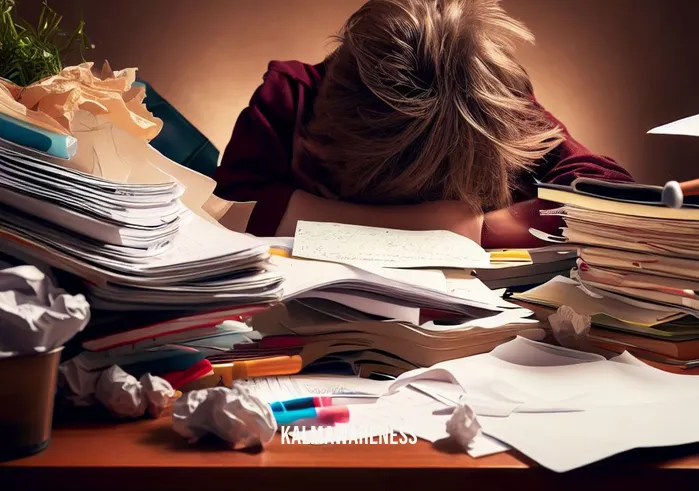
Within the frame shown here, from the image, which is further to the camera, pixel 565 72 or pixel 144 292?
pixel 565 72

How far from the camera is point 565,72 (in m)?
2.39

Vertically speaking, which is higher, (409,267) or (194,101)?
(194,101)

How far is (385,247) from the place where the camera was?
0.84 metres

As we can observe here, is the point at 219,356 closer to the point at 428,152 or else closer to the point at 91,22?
the point at 428,152

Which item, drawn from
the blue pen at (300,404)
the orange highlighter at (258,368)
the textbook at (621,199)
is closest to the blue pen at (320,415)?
the blue pen at (300,404)

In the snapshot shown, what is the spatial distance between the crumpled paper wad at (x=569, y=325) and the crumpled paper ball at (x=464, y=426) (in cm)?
25

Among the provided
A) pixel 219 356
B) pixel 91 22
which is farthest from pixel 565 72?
pixel 219 356

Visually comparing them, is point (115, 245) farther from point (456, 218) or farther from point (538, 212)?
point (538, 212)

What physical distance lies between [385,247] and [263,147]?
0.64 meters

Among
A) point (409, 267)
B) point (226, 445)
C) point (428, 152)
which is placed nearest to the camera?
point (226, 445)

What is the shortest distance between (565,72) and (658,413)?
203cm

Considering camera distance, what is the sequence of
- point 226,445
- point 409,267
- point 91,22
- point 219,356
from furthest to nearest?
1. point 91,22
2. point 409,267
3. point 219,356
4. point 226,445

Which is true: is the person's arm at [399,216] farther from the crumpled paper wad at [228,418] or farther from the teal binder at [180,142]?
the crumpled paper wad at [228,418]

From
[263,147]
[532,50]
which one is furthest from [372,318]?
[532,50]
